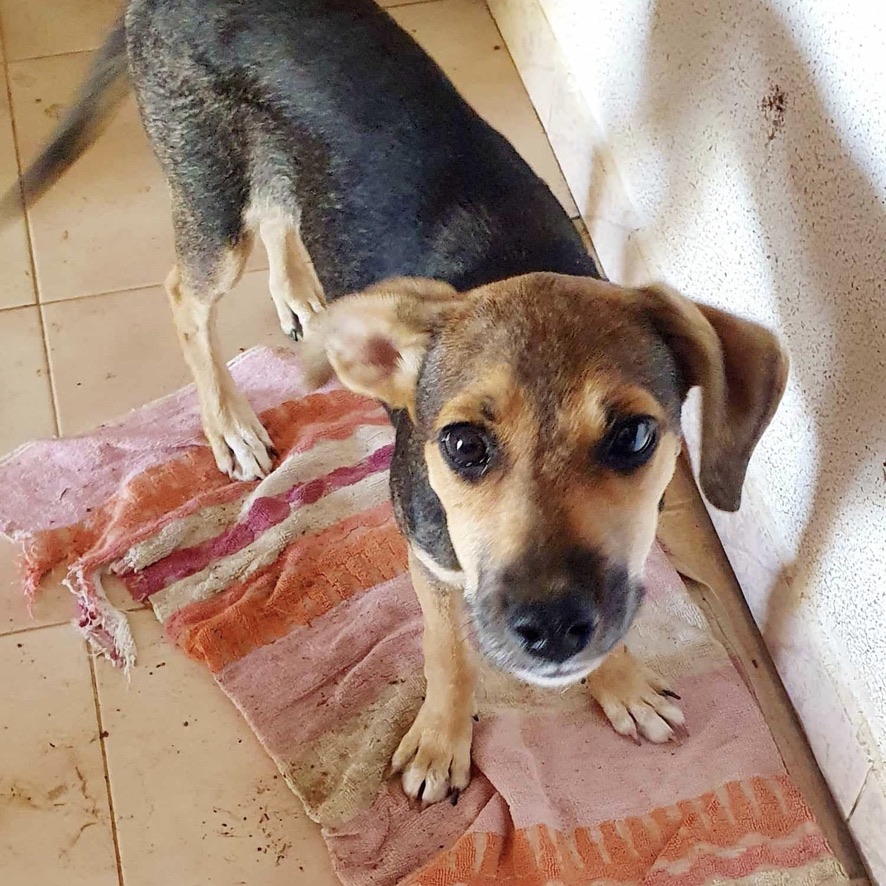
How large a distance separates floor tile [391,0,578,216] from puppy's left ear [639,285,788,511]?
5.57ft

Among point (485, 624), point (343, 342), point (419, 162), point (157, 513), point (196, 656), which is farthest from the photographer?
point (157, 513)

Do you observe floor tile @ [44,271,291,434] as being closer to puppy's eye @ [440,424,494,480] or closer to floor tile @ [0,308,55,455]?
floor tile @ [0,308,55,455]

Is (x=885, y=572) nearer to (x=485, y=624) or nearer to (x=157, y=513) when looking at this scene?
(x=485, y=624)

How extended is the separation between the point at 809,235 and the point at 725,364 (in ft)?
1.69

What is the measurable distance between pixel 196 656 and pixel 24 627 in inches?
16.9

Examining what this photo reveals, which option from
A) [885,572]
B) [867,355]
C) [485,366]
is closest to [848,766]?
[885,572]

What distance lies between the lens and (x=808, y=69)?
203 cm

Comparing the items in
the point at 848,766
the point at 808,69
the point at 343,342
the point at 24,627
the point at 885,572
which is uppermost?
the point at 808,69

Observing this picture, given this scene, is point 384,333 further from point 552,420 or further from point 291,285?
point 291,285

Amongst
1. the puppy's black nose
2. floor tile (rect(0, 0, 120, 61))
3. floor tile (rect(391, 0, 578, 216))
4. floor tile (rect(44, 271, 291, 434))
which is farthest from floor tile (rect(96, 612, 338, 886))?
floor tile (rect(0, 0, 120, 61))

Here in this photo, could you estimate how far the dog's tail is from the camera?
2678 mm

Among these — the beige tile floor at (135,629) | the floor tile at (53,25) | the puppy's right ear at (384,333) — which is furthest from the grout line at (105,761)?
the floor tile at (53,25)

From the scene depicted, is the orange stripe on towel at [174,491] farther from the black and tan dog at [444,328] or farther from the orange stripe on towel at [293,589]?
the orange stripe on towel at [293,589]

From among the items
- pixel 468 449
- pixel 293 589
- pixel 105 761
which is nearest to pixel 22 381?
pixel 293 589
